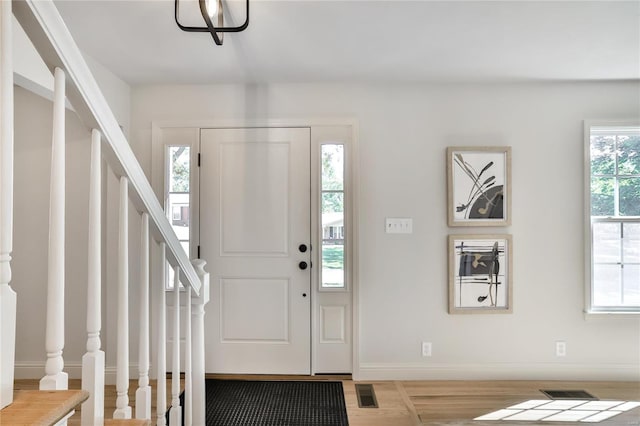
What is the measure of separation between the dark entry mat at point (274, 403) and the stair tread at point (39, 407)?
6.22ft

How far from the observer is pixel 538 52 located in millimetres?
2395

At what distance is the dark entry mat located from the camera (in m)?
2.36

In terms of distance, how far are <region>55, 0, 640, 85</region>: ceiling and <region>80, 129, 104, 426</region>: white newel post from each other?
135 centimetres

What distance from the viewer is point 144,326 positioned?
1.18m

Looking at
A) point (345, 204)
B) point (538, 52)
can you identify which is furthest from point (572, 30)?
point (345, 204)

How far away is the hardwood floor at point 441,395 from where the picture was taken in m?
2.39

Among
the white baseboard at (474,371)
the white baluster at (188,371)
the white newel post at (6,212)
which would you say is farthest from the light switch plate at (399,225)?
the white newel post at (6,212)

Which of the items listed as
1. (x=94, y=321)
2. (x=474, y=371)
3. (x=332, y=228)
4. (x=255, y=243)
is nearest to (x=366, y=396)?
(x=474, y=371)

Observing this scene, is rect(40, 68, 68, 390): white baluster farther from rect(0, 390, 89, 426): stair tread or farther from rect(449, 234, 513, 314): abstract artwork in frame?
rect(449, 234, 513, 314): abstract artwork in frame

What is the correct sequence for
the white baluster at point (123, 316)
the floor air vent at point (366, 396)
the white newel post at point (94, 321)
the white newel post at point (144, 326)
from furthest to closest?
1. the floor air vent at point (366, 396)
2. the white newel post at point (144, 326)
3. the white baluster at point (123, 316)
4. the white newel post at point (94, 321)

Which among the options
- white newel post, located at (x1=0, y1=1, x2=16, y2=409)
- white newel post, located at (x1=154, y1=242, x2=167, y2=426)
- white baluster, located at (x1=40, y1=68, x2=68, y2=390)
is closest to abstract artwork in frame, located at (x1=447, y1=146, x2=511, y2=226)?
white newel post, located at (x1=154, y1=242, x2=167, y2=426)

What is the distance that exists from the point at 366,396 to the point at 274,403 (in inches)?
25.8

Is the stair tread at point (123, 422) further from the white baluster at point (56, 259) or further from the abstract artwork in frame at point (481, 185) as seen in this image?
the abstract artwork in frame at point (481, 185)

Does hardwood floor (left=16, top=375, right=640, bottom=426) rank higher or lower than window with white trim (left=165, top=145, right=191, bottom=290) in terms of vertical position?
lower
